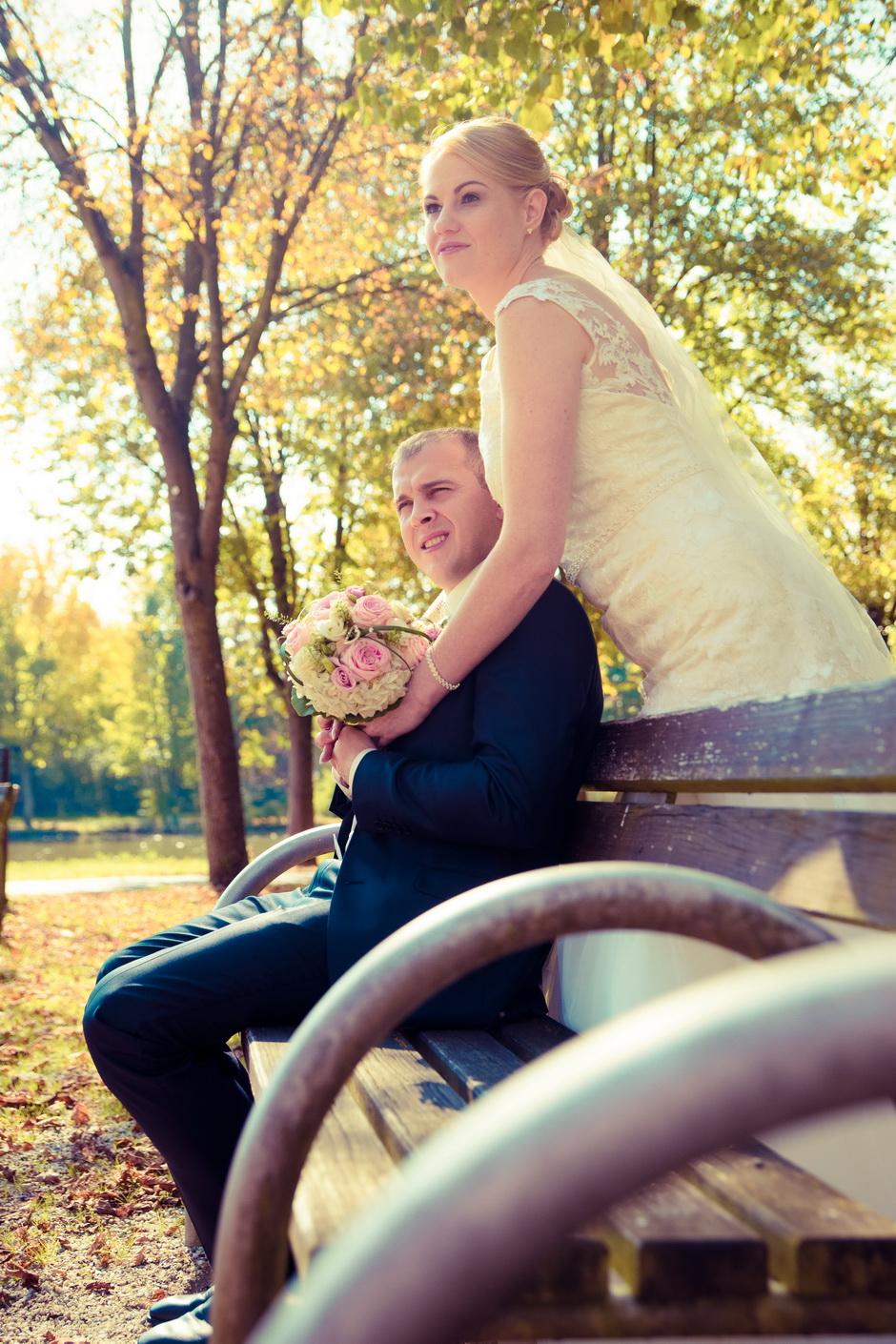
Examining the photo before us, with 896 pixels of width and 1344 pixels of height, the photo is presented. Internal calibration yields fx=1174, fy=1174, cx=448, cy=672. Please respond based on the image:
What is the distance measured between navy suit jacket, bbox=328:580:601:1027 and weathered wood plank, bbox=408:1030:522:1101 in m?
0.07

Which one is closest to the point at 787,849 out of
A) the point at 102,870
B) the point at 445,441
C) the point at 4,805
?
the point at 445,441

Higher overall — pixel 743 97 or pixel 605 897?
pixel 743 97

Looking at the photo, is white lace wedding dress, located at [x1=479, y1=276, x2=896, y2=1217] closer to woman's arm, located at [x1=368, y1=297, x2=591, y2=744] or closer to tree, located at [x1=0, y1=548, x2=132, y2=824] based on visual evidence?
woman's arm, located at [x1=368, y1=297, x2=591, y2=744]

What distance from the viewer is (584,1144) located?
27.8 inches

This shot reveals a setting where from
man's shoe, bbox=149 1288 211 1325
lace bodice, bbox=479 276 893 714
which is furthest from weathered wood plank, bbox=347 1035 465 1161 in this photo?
lace bodice, bbox=479 276 893 714

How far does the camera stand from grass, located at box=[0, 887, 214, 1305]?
3.53m

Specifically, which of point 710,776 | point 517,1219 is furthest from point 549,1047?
point 517,1219

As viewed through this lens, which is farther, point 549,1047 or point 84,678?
point 84,678

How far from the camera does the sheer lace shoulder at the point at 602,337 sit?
278 centimetres

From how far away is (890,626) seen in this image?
73.0 feet

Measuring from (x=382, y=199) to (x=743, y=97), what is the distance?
4753 millimetres

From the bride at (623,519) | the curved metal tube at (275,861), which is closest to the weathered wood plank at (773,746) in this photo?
the bride at (623,519)

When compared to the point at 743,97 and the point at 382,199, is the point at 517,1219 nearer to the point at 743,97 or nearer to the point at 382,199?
the point at 382,199

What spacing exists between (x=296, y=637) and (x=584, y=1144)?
7.01 feet
